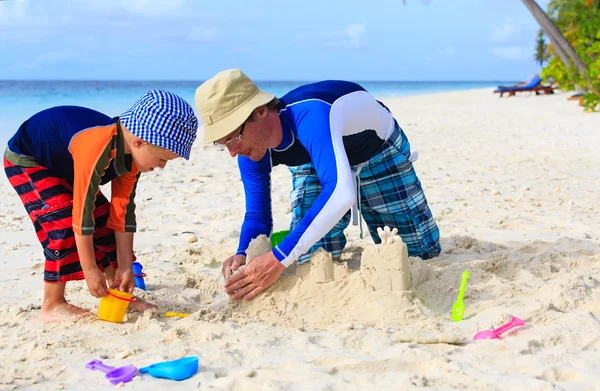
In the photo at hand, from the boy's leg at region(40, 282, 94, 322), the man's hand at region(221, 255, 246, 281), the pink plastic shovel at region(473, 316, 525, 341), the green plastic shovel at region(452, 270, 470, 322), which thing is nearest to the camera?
the pink plastic shovel at region(473, 316, 525, 341)

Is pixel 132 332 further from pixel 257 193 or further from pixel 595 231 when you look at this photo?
pixel 595 231

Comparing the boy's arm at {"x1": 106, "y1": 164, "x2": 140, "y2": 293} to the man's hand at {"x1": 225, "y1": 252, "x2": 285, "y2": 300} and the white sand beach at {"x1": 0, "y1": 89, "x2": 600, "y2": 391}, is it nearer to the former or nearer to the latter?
the white sand beach at {"x1": 0, "y1": 89, "x2": 600, "y2": 391}

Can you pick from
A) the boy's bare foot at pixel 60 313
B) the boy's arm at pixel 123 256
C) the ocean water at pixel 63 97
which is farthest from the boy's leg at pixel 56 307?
the ocean water at pixel 63 97

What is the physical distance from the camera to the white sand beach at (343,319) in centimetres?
208

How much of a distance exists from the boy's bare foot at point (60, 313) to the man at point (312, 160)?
671mm

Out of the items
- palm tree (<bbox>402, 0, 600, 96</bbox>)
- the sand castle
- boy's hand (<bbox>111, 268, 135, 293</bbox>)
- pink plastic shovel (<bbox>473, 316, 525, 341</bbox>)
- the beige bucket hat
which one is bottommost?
boy's hand (<bbox>111, 268, 135, 293</bbox>)

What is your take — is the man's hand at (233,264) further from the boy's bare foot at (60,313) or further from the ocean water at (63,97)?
the ocean water at (63,97)

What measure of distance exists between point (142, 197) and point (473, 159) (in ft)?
14.2

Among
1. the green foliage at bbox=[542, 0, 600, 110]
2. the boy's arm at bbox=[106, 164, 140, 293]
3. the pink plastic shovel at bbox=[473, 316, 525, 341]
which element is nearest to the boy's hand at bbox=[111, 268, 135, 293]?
A: the boy's arm at bbox=[106, 164, 140, 293]

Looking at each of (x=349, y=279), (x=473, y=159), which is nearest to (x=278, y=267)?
(x=349, y=279)

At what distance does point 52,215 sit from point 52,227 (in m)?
0.06

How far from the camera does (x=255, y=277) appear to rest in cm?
271

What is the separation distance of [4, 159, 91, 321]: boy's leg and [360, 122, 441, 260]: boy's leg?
5.45ft

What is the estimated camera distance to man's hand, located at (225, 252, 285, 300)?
2.66 m
